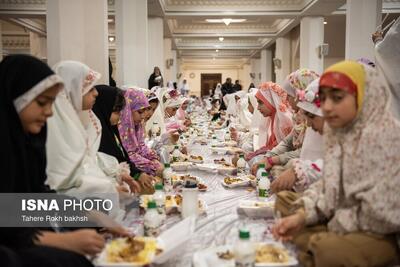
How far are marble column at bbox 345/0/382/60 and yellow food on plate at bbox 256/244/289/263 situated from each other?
19.7 feet

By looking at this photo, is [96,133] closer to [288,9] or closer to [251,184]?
[251,184]

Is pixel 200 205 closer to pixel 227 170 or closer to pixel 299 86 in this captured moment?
pixel 227 170

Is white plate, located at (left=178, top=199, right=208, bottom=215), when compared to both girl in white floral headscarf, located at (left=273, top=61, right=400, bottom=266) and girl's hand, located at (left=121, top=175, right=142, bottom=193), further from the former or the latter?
girl in white floral headscarf, located at (left=273, top=61, right=400, bottom=266)

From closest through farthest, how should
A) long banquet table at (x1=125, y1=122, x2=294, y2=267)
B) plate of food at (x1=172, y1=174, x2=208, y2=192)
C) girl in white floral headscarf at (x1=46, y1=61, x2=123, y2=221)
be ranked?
long banquet table at (x1=125, y1=122, x2=294, y2=267) → girl in white floral headscarf at (x1=46, y1=61, x2=123, y2=221) → plate of food at (x1=172, y1=174, x2=208, y2=192)

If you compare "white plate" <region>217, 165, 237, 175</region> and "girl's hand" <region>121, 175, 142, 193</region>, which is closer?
"girl's hand" <region>121, 175, 142, 193</region>

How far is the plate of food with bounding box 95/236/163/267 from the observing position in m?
1.58

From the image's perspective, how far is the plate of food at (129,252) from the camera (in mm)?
1575

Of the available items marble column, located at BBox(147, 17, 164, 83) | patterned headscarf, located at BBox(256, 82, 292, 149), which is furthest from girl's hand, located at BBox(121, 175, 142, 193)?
marble column, located at BBox(147, 17, 164, 83)

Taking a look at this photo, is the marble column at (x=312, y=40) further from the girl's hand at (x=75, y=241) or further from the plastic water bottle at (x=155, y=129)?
the girl's hand at (x=75, y=241)

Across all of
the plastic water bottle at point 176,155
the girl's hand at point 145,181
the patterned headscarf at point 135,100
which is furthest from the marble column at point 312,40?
the girl's hand at point 145,181

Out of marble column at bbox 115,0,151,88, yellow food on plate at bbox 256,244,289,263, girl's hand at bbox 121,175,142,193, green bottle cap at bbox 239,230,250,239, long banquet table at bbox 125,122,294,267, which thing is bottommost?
long banquet table at bbox 125,122,294,267

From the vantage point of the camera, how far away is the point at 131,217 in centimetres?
232

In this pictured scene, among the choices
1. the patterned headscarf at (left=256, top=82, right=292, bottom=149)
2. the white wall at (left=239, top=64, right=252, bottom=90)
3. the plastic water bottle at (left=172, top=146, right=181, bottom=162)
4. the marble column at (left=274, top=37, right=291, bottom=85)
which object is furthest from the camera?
the white wall at (left=239, top=64, right=252, bottom=90)

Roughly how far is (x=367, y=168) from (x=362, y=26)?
604 centimetres
